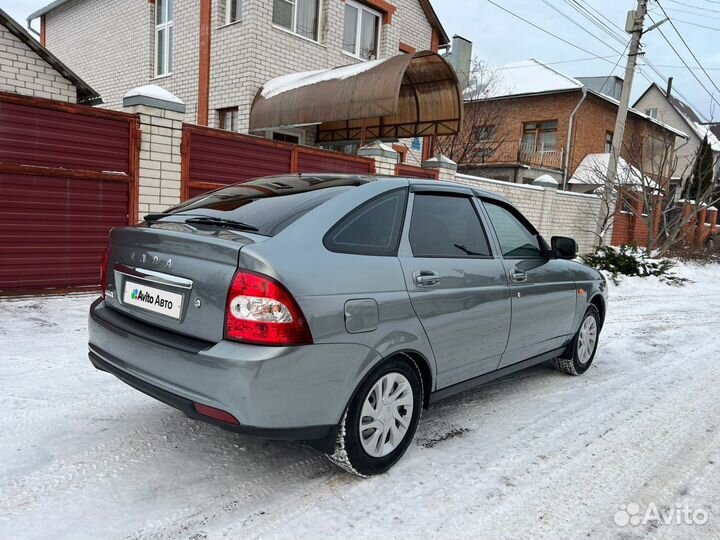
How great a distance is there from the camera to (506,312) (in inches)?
147

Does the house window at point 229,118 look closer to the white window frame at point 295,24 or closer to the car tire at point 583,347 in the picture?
the white window frame at point 295,24

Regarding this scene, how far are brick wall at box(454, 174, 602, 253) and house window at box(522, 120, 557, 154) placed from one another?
31.3 feet

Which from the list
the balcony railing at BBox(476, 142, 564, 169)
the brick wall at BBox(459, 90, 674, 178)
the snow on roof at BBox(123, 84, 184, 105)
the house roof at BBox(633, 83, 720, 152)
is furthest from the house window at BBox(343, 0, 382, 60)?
the house roof at BBox(633, 83, 720, 152)

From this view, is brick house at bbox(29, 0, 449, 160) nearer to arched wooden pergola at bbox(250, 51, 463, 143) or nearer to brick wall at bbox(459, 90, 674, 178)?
arched wooden pergola at bbox(250, 51, 463, 143)

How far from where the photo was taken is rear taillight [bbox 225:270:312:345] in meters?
2.41

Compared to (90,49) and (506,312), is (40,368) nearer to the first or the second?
(506,312)

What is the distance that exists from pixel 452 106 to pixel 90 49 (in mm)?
12090

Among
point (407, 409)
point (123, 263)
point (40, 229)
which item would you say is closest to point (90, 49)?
point (40, 229)

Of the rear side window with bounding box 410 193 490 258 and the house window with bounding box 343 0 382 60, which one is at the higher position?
the house window with bounding box 343 0 382 60

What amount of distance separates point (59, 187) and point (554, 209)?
13571mm

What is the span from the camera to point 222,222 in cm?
284

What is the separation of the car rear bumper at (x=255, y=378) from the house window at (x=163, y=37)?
44.3 feet

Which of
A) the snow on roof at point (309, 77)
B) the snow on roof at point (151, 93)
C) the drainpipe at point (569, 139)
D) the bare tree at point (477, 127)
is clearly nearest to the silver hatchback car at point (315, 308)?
the snow on roof at point (151, 93)

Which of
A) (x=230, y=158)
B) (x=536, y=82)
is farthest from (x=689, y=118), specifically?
(x=230, y=158)
